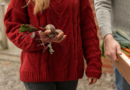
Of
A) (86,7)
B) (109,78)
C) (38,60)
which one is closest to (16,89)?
(109,78)

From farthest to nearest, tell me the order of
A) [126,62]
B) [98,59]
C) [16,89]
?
[16,89] → [98,59] → [126,62]

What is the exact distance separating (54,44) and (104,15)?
464 millimetres

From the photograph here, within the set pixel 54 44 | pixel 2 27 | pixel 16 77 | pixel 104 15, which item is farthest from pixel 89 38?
pixel 2 27

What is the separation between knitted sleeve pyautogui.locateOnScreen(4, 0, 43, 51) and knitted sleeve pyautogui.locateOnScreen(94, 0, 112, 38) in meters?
0.51

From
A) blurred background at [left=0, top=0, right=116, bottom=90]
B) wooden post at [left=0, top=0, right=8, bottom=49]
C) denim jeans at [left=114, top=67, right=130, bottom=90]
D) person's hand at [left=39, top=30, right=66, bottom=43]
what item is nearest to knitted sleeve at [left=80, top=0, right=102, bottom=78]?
denim jeans at [left=114, top=67, right=130, bottom=90]

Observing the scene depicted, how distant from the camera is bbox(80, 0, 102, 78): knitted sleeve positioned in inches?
54.6

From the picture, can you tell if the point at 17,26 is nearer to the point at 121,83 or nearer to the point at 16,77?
the point at 121,83

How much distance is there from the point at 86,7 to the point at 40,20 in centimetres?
42

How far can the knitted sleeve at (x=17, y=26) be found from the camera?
3.82ft

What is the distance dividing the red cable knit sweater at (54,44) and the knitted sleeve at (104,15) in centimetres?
10

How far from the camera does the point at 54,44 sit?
127 centimetres

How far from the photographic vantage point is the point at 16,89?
10.0 feet

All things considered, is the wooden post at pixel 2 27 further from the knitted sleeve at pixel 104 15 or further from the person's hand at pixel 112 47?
the person's hand at pixel 112 47

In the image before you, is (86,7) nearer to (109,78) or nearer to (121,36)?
(121,36)
